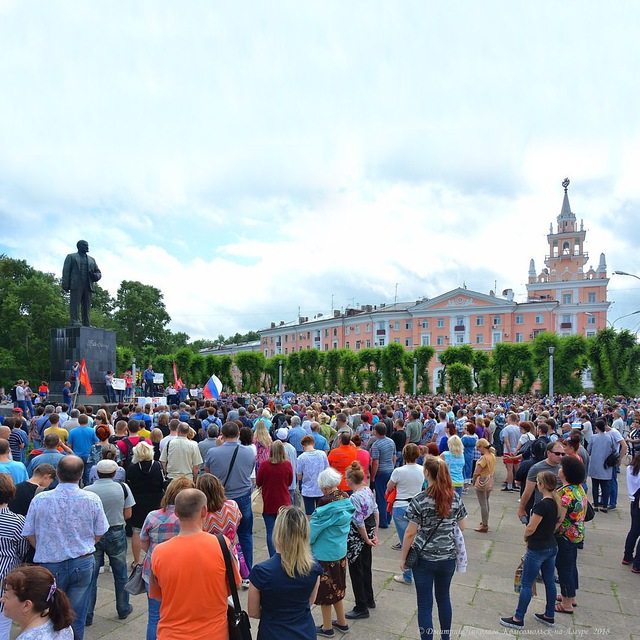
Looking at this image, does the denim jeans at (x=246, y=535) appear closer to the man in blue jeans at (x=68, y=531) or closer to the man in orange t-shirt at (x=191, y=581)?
the man in blue jeans at (x=68, y=531)

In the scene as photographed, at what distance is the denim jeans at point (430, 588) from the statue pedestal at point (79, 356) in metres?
15.4

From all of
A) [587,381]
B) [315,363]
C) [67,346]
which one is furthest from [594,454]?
[587,381]

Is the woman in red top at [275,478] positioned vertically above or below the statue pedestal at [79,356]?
below

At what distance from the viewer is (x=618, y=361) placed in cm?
3716

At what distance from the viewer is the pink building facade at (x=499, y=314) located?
7188cm

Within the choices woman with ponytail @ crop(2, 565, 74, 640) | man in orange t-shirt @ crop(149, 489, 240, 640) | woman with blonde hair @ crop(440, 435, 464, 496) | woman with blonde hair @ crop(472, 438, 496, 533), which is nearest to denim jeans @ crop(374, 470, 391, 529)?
woman with blonde hair @ crop(440, 435, 464, 496)

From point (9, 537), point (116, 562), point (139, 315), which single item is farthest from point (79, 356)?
point (139, 315)

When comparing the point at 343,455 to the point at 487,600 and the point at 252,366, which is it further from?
the point at 252,366

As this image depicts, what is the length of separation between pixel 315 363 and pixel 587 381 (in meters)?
37.5

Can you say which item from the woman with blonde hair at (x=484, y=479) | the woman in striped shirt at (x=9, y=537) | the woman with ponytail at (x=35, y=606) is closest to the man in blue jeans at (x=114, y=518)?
the woman in striped shirt at (x=9, y=537)

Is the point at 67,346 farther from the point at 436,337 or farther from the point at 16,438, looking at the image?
the point at 436,337

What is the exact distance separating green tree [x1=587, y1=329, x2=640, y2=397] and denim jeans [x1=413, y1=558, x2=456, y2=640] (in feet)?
126

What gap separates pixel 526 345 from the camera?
1959 inches

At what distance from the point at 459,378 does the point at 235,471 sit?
160ft
